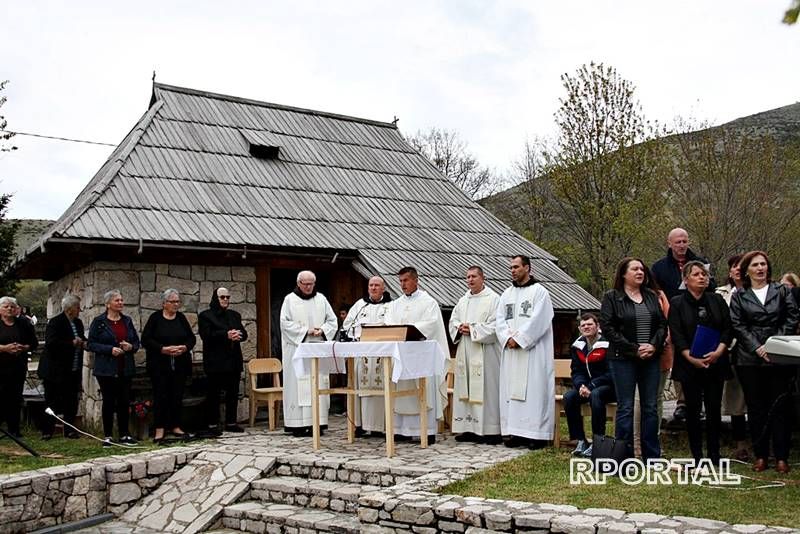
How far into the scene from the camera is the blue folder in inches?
243

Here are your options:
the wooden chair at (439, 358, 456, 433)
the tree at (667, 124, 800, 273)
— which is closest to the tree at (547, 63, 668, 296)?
the tree at (667, 124, 800, 273)

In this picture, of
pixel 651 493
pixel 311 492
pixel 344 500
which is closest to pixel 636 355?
pixel 651 493

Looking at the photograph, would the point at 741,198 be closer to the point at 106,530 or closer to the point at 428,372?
the point at 428,372

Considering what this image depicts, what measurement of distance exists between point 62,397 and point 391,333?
14.1ft

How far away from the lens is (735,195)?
17.7 m

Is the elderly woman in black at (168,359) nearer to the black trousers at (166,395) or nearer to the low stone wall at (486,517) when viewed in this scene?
the black trousers at (166,395)

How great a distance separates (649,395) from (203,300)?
Result: 18.4 feet

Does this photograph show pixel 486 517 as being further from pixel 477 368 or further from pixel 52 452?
pixel 52 452

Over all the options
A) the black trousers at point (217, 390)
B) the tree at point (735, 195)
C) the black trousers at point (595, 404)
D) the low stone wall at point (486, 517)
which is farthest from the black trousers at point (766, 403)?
the tree at point (735, 195)

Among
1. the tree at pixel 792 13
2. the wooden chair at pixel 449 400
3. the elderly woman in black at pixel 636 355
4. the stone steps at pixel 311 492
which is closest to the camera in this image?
the tree at pixel 792 13

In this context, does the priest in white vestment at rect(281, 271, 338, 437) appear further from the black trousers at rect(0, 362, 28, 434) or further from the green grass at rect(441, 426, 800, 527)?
the black trousers at rect(0, 362, 28, 434)

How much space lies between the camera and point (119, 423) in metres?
8.61

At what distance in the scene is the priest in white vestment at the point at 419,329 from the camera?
26.5 ft

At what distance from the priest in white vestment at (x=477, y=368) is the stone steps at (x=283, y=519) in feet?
6.76
